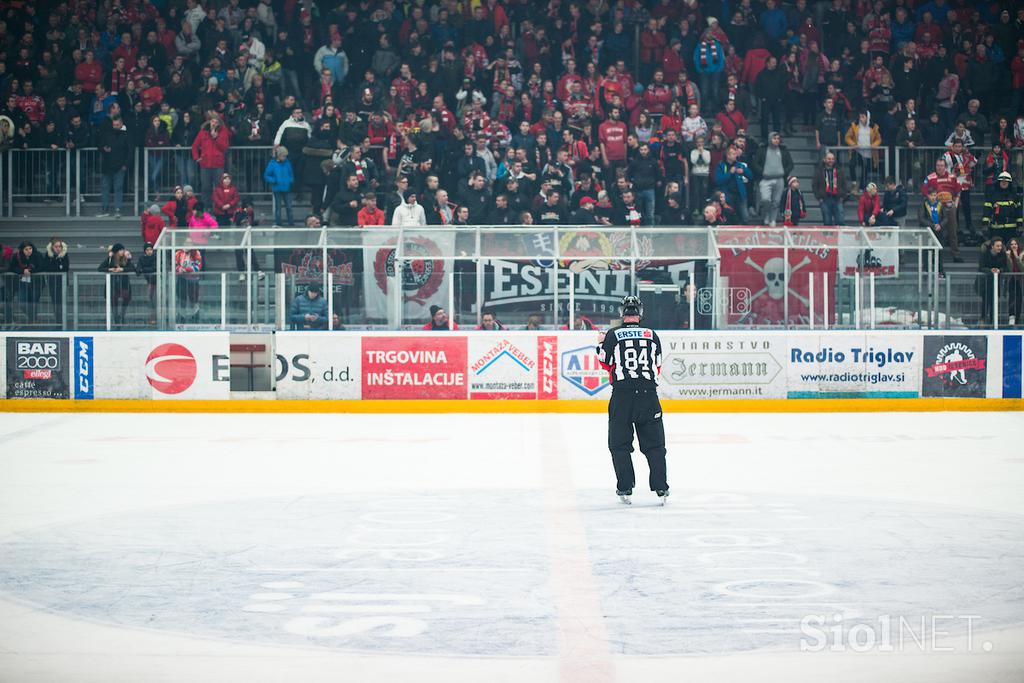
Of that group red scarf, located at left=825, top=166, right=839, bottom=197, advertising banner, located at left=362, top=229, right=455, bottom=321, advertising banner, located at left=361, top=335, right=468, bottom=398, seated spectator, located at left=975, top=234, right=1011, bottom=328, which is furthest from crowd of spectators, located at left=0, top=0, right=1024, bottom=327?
advertising banner, located at left=361, top=335, right=468, bottom=398

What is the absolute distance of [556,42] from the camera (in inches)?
1001

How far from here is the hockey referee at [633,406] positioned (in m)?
11.8

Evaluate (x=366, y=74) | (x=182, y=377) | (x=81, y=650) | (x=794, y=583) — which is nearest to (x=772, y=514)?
(x=794, y=583)

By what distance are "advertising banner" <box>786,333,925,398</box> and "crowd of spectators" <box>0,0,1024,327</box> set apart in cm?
290

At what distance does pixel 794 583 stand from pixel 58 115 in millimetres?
20550

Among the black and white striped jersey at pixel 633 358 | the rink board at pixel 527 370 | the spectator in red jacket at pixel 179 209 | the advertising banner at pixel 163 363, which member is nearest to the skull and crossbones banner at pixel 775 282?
the rink board at pixel 527 370

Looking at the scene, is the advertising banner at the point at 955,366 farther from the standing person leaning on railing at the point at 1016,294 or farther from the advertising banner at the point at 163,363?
the advertising banner at the point at 163,363

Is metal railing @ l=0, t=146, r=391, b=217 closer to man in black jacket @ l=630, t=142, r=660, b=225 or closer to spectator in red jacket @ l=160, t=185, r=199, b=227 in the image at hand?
spectator in red jacket @ l=160, t=185, r=199, b=227

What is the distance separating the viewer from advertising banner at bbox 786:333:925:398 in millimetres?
20156

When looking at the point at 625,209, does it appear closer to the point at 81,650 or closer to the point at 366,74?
the point at 366,74

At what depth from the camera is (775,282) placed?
19.9 m

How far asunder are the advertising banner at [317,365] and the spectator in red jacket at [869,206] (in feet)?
28.8

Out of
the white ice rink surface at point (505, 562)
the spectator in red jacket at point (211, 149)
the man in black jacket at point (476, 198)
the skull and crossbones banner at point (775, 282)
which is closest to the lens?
the white ice rink surface at point (505, 562)

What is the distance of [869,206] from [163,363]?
461 inches
